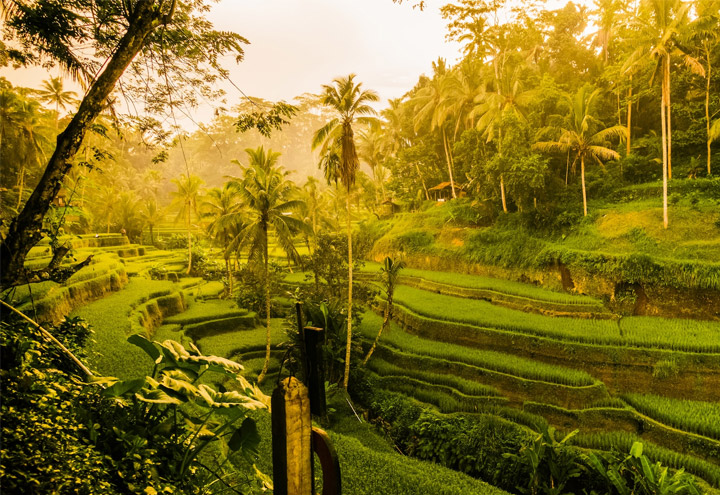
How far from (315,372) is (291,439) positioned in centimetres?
27

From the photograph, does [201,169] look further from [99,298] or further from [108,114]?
[108,114]

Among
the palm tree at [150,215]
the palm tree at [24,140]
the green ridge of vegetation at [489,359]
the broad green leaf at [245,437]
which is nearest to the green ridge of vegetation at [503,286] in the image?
the green ridge of vegetation at [489,359]

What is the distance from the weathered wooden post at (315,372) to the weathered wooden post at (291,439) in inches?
3.9

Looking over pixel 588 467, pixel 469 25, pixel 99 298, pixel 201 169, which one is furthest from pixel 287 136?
pixel 588 467

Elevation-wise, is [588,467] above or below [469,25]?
below

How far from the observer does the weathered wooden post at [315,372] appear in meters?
1.45

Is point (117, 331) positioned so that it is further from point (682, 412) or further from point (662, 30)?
point (662, 30)

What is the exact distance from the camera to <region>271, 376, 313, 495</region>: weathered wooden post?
1.28 m

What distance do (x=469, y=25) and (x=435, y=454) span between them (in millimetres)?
21297

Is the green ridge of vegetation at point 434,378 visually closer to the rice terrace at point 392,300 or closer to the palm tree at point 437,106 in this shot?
the rice terrace at point 392,300

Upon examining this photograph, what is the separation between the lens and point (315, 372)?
4.86ft

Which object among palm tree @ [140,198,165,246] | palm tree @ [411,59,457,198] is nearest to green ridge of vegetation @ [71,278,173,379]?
palm tree @ [140,198,165,246]

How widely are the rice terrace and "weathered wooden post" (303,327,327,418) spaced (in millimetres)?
12

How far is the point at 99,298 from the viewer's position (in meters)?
13.5
